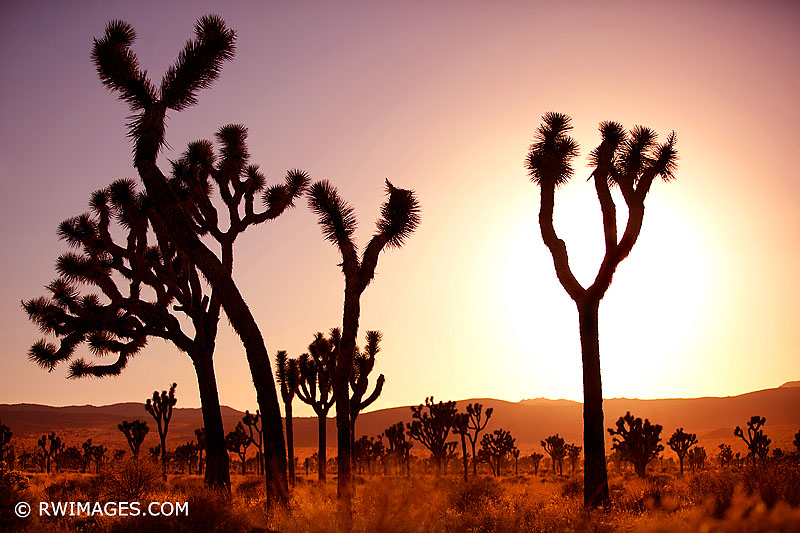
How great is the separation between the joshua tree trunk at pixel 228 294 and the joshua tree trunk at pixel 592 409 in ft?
21.7

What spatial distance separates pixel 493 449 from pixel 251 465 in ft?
71.3

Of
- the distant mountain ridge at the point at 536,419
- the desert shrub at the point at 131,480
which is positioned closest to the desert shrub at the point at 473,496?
the desert shrub at the point at 131,480

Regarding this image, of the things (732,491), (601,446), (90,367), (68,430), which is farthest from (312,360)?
(68,430)

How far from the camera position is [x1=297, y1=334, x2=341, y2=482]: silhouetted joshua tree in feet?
78.6

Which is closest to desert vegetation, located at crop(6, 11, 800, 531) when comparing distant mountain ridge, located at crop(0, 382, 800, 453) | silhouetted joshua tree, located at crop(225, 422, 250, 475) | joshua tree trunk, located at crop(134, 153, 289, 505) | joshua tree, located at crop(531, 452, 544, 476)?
joshua tree trunk, located at crop(134, 153, 289, 505)

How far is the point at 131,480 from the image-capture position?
1243cm

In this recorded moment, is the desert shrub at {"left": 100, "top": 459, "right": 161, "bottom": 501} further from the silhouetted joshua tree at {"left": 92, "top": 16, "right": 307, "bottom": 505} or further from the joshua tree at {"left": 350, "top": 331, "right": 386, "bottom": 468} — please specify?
the joshua tree at {"left": 350, "top": 331, "right": 386, "bottom": 468}

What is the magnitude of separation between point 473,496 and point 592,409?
4317 mm

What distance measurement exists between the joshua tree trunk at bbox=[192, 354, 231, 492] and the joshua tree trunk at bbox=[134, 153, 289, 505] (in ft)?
16.7

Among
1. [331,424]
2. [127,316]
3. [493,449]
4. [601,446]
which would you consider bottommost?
[331,424]

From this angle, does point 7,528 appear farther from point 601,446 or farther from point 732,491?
point 732,491

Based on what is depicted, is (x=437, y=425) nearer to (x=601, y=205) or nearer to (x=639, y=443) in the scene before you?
(x=639, y=443)

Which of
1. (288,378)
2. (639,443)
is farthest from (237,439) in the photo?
(639,443)

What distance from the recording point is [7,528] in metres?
9.23
